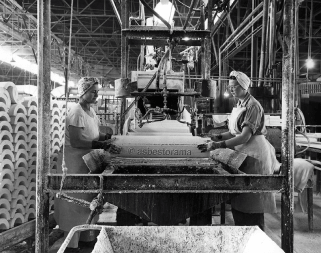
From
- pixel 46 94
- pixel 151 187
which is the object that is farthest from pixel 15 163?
pixel 151 187

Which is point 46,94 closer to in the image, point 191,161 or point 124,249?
point 124,249

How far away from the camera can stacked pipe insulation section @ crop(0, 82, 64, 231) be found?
3254 millimetres

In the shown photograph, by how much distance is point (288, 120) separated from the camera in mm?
2547

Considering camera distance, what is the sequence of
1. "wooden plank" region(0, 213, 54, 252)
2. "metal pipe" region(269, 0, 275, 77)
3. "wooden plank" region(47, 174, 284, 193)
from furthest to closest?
"metal pipe" region(269, 0, 275, 77)
"wooden plank" region(0, 213, 54, 252)
"wooden plank" region(47, 174, 284, 193)

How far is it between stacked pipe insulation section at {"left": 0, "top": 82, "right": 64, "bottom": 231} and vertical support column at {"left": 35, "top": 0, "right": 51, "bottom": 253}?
954mm

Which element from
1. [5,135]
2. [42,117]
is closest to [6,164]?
[5,135]

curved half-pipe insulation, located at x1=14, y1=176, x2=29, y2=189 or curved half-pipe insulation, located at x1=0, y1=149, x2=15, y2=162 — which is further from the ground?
curved half-pipe insulation, located at x1=0, y1=149, x2=15, y2=162

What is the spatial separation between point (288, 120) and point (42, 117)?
207cm

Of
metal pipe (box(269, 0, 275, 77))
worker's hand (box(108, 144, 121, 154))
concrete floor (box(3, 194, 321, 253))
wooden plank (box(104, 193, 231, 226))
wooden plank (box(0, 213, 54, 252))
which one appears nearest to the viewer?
wooden plank (box(104, 193, 231, 226))

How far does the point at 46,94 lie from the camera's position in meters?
2.52

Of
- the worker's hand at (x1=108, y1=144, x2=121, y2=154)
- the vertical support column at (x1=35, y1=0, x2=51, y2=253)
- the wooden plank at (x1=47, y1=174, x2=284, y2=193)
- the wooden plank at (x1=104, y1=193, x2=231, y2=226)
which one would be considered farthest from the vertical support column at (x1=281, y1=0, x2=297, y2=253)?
the vertical support column at (x1=35, y1=0, x2=51, y2=253)

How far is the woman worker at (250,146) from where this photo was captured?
341cm

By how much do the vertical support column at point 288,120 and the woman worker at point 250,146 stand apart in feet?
2.62

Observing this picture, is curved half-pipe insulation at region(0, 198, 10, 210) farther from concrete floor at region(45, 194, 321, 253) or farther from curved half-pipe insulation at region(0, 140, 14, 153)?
concrete floor at region(45, 194, 321, 253)
